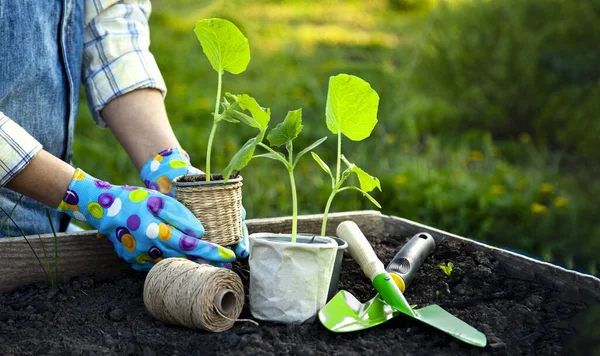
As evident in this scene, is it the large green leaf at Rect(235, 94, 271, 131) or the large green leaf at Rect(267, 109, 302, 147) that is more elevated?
the large green leaf at Rect(235, 94, 271, 131)

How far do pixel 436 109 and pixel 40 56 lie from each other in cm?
327

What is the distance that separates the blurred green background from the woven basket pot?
1473 mm

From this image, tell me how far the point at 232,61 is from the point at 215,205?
250 mm

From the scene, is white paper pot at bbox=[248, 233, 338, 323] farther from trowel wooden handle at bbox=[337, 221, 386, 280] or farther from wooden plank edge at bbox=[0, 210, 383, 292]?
wooden plank edge at bbox=[0, 210, 383, 292]

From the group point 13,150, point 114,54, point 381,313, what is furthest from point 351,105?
point 114,54

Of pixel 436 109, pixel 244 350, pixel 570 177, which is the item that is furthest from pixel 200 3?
pixel 244 350

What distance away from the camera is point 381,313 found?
105 cm

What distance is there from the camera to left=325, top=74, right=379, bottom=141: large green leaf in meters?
1.03

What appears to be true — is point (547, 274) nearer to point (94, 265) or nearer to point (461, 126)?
point (94, 265)

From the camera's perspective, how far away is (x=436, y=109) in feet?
14.4

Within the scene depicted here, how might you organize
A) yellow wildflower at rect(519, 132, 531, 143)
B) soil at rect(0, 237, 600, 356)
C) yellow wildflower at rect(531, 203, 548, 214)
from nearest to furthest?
soil at rect(0, 237, 600, 356) < yellow wildflower at rect(531, 203, 548, 214) < yellow wildflower at rect(519, 132, 531, 143)

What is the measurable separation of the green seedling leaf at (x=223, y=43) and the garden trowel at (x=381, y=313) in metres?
0.41

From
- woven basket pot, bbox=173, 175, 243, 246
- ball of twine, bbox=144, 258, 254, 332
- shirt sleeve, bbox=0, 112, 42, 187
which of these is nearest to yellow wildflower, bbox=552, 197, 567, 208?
woven basket pot, bbox=173, 175, 243, 246

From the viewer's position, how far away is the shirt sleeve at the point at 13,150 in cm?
118
